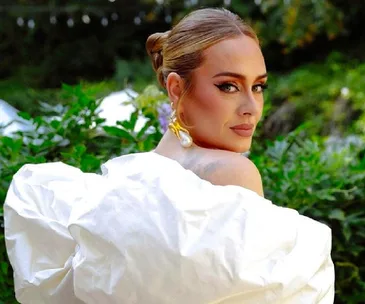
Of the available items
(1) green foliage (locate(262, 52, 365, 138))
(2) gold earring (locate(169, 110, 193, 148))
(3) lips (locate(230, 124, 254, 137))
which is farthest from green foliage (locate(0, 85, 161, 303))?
(1) green foliage (locate(262, 52, 365, 138))

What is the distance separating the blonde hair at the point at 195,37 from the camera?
216 cm

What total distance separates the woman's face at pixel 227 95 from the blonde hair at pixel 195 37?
2 centimetres

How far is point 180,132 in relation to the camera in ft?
7.29

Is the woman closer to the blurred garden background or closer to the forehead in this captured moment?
the forehead

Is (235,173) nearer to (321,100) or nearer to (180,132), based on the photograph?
(180,132)

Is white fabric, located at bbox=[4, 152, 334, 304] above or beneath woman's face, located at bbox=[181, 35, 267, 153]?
beneath

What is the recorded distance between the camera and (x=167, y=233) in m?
1.91

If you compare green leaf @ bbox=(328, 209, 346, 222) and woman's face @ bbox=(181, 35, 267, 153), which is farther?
green leaf @ bbox=(328, 209, 346, 222)

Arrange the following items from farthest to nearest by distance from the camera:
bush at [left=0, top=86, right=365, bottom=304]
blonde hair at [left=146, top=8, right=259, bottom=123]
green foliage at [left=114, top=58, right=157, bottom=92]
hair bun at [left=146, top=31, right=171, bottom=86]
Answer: green foliage at [left=114, top=58, right=157, bottom=92] < bush at [left=0, top=86, right=365, bottom=304] < hair bun at [left=146, top=31, right=171, bottom=86] < blonde hair at [left=146, top=8, right=259, bottom=123]

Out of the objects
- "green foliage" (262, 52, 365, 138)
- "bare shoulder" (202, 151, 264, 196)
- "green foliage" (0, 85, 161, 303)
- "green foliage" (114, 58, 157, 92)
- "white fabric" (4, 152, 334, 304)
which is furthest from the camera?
"green foliage" (114, 58, 157, 92)

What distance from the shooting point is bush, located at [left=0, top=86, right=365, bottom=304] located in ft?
10.7

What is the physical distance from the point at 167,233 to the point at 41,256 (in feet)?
1.76

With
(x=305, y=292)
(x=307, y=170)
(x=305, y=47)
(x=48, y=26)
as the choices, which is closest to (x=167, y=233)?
(x=305, y=292)

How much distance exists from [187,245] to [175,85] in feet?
1.73
